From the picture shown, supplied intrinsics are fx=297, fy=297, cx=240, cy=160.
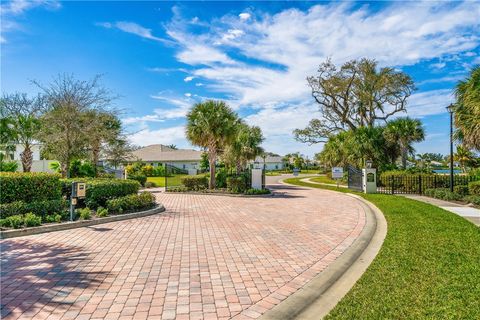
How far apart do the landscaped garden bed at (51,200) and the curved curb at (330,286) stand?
6941 mm

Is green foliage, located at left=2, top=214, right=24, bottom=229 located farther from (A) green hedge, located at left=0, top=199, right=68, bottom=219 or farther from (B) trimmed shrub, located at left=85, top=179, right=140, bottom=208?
(B) trimmed shrub, located at left=85, top=179, right=140, bottom=208

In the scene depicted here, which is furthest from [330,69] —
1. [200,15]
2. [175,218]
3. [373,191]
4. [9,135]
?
[9,135]

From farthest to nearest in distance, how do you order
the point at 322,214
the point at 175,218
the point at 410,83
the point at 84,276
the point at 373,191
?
the point at 410,83 < the point at 373,191 < the point at 322,214 < the point at 175,218 < the point at 84,276

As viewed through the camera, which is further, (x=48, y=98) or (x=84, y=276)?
(x=48, y=98)

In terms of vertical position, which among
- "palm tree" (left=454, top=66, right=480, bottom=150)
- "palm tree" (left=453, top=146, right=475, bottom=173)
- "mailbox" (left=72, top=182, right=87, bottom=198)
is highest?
"palm tree" (left=454, top=66, right=480, bottom=150)

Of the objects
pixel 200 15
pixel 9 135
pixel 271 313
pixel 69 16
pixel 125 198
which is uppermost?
pixel 200 15

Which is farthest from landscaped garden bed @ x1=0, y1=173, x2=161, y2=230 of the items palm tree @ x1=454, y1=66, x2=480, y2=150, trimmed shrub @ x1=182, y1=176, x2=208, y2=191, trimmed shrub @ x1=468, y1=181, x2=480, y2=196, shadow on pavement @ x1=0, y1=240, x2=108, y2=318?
trimmed shrub @ x1=468, y1=181, x2=480, y2=196

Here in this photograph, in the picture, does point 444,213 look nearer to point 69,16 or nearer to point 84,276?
point 84,276

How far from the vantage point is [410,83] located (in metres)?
32.7

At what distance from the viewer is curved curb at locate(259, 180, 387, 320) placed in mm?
3594

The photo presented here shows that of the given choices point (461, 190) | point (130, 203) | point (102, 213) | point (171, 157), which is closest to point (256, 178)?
point (130, 203)

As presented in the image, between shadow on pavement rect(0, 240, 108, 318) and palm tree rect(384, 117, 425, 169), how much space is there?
27.4 metres

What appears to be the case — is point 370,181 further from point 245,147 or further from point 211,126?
point 245,147

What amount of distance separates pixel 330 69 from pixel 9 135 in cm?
3215
